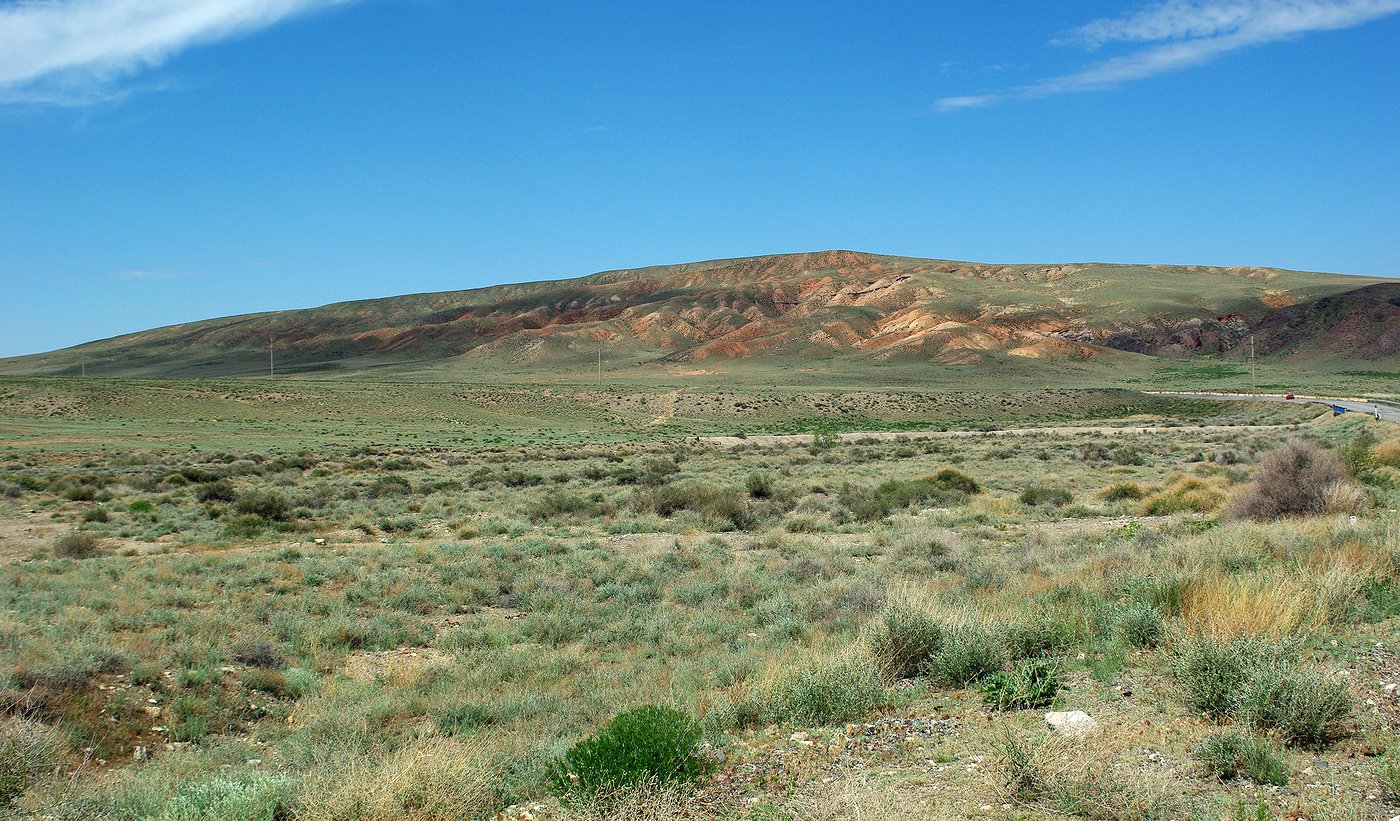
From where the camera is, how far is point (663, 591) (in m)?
12.9

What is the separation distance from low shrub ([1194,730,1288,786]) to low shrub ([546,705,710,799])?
9.37 ft

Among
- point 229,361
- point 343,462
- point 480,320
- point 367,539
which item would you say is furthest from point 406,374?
point 367,539

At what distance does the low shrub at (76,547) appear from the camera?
16172mm

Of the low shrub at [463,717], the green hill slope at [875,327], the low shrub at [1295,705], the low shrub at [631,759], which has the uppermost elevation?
the green hill slope at [875,327]

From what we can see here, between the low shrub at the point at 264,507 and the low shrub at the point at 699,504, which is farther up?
the low shrub at the point at 264,507

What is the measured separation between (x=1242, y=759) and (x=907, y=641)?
3128 mm

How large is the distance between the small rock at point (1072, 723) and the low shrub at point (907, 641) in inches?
63.1

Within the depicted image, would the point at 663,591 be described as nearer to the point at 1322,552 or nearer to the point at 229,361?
the point at 1322,552

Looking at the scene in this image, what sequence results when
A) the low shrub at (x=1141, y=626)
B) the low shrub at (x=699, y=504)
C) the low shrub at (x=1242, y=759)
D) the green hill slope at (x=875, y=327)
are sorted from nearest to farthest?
1. the low shrub at (x=1242, y=759)
2. the low shrub at (x=1141, y=626)
3. the low shrub at (x=699, y=504)
4. the green hill slope at (x=875, y=327)

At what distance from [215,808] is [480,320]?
617 feet

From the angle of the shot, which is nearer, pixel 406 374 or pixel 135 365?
pixel 406 374

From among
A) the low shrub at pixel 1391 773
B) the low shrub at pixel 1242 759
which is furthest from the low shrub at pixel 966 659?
the low shrub at pixel 1391 773

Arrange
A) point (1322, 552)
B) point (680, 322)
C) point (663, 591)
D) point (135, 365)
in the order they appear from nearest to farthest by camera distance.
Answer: point (1322, 552), point (663, 591), point (680, 322), point (135, 365)

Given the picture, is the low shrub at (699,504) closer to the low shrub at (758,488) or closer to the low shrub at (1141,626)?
the low shrub at (758,488)
